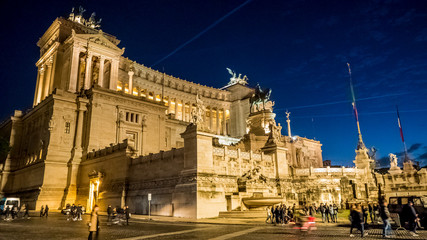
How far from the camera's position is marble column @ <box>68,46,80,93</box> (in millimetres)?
53375

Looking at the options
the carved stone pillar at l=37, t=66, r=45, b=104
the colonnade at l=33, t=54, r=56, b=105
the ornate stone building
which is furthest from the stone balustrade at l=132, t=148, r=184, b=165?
the carved stone pillar at l=37, t=66, r=45, b=104

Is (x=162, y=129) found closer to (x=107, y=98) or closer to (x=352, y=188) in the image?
(x=107, y=98)

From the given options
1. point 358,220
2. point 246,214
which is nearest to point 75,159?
point 246,214

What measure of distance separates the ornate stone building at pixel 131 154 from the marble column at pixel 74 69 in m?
0.17

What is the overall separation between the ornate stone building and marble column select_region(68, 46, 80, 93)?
0.17 meters

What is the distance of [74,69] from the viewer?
177 ft

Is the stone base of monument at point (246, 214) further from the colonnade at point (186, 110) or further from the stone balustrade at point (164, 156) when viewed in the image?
the colonnade at point (186, 110)

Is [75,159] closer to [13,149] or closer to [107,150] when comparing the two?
[107,150]

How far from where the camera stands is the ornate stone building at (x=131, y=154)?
26.7 metres

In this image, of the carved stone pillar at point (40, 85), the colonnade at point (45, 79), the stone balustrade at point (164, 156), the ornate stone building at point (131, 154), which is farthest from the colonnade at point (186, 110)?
the stone balustrade at point (164, 156)

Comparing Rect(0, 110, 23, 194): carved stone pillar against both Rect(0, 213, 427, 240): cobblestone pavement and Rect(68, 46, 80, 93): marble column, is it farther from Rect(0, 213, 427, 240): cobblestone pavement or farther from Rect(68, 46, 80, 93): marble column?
Rect(0, 213, 427, 240): cobblestone pavement

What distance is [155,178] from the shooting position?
2977 cm

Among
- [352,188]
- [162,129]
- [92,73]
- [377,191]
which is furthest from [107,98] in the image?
[377,191]

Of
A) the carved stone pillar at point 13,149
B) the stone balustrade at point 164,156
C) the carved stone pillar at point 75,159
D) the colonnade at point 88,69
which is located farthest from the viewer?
the colonnade at point 88,69
